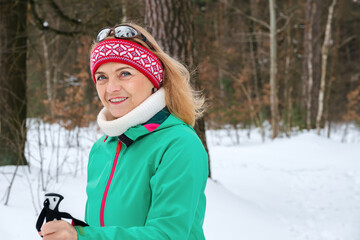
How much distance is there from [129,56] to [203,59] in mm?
12166

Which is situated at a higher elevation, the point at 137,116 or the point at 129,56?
the point at 129,56

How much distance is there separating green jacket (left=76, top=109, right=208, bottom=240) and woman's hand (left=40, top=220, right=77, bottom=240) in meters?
0.03

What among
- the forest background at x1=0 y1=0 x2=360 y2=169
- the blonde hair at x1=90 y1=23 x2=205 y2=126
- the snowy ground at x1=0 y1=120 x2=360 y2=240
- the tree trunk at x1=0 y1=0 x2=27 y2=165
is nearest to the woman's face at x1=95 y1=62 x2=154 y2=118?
the blonde hair at x1=90 y1=23 x2=205 y2=126

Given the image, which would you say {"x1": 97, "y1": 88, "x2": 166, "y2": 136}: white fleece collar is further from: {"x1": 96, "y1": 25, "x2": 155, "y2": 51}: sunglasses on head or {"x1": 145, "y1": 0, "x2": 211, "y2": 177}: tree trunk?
{"x1": 145, "y1": 0, "x2": 211, "y2": 177}: tree trunk

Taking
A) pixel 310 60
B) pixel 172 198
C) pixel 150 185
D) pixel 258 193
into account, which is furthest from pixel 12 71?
pixel 310 60

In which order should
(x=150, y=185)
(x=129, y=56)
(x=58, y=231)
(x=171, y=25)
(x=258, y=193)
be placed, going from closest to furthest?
(x=58, y=231) → (x=150, y=185) → (x=129, y=56) → (x=171, y=25) → (x=258, y=193)

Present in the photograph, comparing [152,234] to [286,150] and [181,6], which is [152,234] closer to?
[181,6]

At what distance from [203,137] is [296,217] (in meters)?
1.69

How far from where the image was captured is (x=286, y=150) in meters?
9.86

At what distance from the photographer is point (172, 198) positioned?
1.19m

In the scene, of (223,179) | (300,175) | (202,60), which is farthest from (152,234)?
(202,60)

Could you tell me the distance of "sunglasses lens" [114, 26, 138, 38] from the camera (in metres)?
1.50

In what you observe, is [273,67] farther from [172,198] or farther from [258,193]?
[172,198]

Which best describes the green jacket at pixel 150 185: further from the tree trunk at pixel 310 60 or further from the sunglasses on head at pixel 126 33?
the tree trunk at pixel 310 60
